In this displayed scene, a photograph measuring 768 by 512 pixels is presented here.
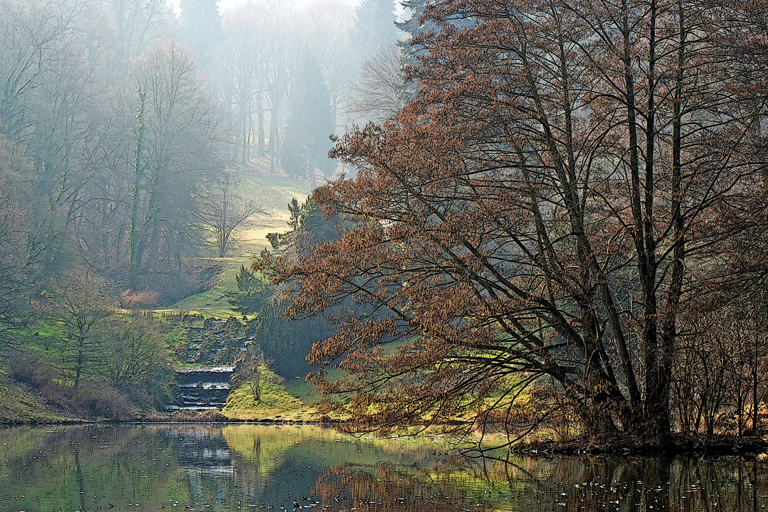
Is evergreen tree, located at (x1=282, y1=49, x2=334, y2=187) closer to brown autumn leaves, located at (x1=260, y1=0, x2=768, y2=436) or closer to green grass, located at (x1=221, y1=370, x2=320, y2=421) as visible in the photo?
green grass, located at (x1=221, y1=370, x2=320, y2=421)

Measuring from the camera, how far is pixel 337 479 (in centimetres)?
1160

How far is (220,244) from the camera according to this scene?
45781 millimetres

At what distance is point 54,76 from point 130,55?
22714mm

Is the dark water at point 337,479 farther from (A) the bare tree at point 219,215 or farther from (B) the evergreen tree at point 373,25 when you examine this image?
(B) the evergreen tree at point 373,25

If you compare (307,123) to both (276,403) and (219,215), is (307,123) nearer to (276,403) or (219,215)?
(219,215)

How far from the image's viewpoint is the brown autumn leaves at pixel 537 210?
13.6m

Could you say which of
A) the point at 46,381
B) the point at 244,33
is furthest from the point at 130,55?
the point at 46,381

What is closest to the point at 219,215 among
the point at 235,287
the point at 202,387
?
the point at 235,287

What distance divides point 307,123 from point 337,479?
64.8 metres

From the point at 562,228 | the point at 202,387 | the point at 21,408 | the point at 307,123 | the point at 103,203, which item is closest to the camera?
the point at 562,228

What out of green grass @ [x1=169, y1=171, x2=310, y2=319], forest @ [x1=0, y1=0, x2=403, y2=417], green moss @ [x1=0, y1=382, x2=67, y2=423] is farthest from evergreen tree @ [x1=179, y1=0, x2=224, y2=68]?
green moss @ [x1=0, y1=382, x2=67, y2=423]

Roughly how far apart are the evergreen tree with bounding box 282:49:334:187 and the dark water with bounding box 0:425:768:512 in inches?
2324

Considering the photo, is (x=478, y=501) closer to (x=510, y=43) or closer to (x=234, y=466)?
(x=234, y=466)

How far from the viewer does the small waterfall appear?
84.8 ft
